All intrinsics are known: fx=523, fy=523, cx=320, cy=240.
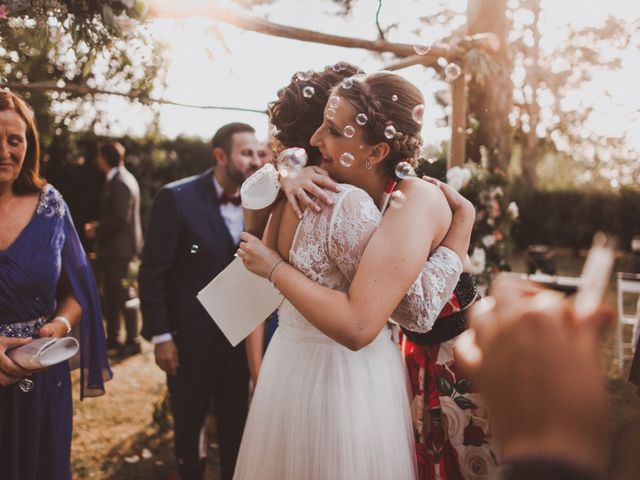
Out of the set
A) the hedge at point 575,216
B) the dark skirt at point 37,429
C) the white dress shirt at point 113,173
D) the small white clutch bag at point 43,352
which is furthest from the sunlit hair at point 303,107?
the hedge at point 575,216

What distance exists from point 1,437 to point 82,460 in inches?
88.2

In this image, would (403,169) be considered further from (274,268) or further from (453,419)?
(453,419)

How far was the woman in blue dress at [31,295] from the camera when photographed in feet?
7.13

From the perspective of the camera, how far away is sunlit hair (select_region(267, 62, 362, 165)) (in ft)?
6.37

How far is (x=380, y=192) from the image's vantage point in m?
1.81

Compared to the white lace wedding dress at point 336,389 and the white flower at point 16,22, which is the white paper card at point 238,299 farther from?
the white flower at point 16,22

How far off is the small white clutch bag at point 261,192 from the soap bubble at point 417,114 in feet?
1.70

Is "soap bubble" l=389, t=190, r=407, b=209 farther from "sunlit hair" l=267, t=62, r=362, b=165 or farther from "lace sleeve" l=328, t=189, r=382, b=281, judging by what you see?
"sunlit hair" l=267, t=62, r=362, b=165

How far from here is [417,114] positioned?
5.46 feet

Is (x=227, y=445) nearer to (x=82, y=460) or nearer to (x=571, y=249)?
(x=82, y=460)

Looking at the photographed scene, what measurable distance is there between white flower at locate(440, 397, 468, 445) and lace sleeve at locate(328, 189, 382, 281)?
0.86m

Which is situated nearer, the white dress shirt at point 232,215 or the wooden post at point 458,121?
the white dress shirt at point 232,215

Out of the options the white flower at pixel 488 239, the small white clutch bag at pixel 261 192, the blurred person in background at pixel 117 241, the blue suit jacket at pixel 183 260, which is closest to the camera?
the small white clutch bag at pixel 261 192

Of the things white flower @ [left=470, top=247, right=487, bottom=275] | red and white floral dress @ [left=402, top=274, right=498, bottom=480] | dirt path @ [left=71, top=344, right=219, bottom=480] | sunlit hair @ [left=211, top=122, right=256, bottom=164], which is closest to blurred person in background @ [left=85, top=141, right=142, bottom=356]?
dirt path @ [left=71, top=344, right=219, bottom=480]
